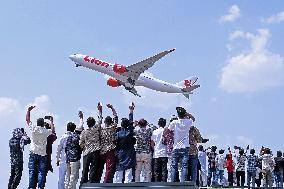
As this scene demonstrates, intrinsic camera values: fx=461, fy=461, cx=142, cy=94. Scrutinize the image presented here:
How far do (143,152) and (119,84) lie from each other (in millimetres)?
38845

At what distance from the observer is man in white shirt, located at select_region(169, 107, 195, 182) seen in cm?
1200

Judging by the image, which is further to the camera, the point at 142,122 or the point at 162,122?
the point at 142,122

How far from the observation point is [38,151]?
12.4 metres

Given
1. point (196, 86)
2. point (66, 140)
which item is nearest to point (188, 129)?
point (66, 140)

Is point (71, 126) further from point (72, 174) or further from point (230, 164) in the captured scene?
point (230, 164)

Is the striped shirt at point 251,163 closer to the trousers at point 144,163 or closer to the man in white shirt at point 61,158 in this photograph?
the trousers at point 144,163

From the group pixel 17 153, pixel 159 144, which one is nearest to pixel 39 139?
pixel 17 153

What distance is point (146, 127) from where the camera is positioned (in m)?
13.8

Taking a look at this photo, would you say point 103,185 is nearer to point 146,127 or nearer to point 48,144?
point 48,144

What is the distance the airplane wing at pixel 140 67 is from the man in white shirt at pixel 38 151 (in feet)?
118

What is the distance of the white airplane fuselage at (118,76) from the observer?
169 ft

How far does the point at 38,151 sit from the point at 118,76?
128 feet

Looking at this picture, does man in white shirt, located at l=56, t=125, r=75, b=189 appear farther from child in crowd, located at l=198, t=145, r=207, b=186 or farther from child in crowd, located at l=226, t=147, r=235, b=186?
child in crowd, located at l=226, t=147, r=235, b=186

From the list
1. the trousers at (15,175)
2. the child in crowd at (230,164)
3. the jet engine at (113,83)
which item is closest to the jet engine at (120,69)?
the jet engine at (113,83)
